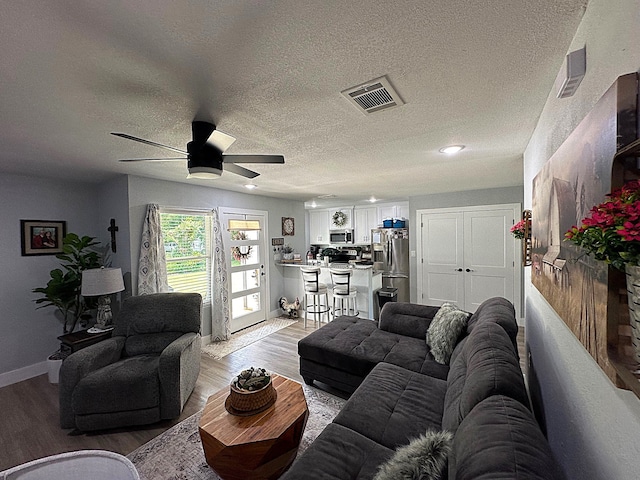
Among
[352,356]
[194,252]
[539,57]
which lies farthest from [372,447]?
[194,252]

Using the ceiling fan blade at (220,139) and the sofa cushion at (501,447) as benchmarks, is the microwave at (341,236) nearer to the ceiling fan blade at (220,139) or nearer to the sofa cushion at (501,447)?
the ceiling fan blade at (220,139)

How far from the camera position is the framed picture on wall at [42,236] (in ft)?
10.5

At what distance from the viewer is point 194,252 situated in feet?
13.3

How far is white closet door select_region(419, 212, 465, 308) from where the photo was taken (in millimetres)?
5004

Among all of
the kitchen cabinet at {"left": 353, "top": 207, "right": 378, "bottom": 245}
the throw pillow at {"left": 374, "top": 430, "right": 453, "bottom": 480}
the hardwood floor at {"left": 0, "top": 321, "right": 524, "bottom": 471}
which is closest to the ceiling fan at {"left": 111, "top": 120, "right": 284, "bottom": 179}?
the throw pillow at {"left": 374, "top": 430, "right": 453, "bottom": 480}

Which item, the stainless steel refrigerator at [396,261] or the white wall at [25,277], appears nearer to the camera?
the white wall at [25,277]

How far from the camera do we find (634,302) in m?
0.56

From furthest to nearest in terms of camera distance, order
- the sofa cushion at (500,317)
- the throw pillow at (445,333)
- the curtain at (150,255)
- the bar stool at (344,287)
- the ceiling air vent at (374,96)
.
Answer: the bar stool at (344,287) < the curtain at (150,255) < the throw pillow at (445,333) < the sofa cushion at (500,317) < the ceiling air vent at (374,96)

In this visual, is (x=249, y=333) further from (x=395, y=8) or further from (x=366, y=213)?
(x=395, y=8)

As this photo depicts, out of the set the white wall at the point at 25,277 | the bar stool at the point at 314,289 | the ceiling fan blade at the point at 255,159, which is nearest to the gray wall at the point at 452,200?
the bar stool at the point at 314,289

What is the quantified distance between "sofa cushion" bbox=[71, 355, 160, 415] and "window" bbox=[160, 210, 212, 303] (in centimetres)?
160

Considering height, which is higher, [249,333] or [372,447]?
[372,447]

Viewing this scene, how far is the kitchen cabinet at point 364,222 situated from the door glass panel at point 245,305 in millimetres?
3012

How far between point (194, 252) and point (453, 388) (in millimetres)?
3695
